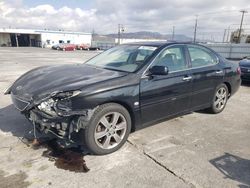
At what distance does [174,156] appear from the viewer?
351cm

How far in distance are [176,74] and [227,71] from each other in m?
A: 1.86

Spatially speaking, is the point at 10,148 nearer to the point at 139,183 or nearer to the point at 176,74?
the point at 139,183

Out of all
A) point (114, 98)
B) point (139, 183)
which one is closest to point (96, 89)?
point (114, 98)

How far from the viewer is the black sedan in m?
3.20

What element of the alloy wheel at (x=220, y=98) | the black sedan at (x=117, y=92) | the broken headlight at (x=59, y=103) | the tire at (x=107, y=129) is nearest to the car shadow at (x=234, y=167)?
the black sedan at (x=117, y=92)

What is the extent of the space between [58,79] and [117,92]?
0.92 metres

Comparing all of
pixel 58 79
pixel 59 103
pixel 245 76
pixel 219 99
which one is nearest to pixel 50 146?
pixel 59 103

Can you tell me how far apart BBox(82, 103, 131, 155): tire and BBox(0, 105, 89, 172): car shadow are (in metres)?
0.27

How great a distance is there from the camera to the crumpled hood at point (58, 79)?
10.9 feet

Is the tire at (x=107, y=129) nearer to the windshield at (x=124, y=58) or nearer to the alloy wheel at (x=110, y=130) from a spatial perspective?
the alloy wheel at (x=110, y=130)

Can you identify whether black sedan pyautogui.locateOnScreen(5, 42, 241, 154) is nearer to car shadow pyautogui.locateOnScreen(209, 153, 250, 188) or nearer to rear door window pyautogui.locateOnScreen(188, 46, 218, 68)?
rear door window pyautogui.locateOnScreen(188, 46, 218, 68)

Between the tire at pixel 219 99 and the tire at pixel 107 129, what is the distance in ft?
8.27

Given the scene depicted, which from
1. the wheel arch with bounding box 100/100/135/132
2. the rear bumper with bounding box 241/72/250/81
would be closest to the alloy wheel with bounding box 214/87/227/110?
the wheel arch with bounding box 100/100/135/132

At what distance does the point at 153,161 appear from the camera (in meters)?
3.35
